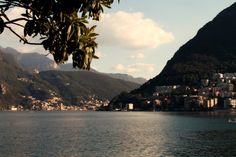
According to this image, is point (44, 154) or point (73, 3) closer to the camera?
point (73, 3)

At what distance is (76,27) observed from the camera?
553 inches

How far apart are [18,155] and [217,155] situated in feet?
111

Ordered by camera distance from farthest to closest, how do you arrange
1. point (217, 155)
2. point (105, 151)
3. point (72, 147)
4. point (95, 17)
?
1. point (72, 147)
2. point (105, 151)
3. point (217, 155)
4. point (95, 17)

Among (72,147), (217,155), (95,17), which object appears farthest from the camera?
(72,147)

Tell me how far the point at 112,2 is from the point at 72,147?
8361 centimetres

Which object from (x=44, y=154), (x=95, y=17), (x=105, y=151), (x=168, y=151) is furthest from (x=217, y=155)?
(x=95, y=17)

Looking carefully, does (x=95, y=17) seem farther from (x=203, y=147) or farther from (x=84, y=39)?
(x=203, y=147)

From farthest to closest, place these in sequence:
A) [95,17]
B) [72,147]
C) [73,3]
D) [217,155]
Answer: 1. [72,147]
2. [217,155]
3. [95,17]
4. [73,3]

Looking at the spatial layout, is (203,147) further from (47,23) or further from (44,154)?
(47,23)

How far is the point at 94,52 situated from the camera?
1469 centimetres

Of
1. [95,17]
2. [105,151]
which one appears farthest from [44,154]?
[95,17]

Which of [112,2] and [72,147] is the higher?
[112,2]

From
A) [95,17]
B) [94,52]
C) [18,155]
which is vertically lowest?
[18,155]

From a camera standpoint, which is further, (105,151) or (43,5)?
(105,151)
